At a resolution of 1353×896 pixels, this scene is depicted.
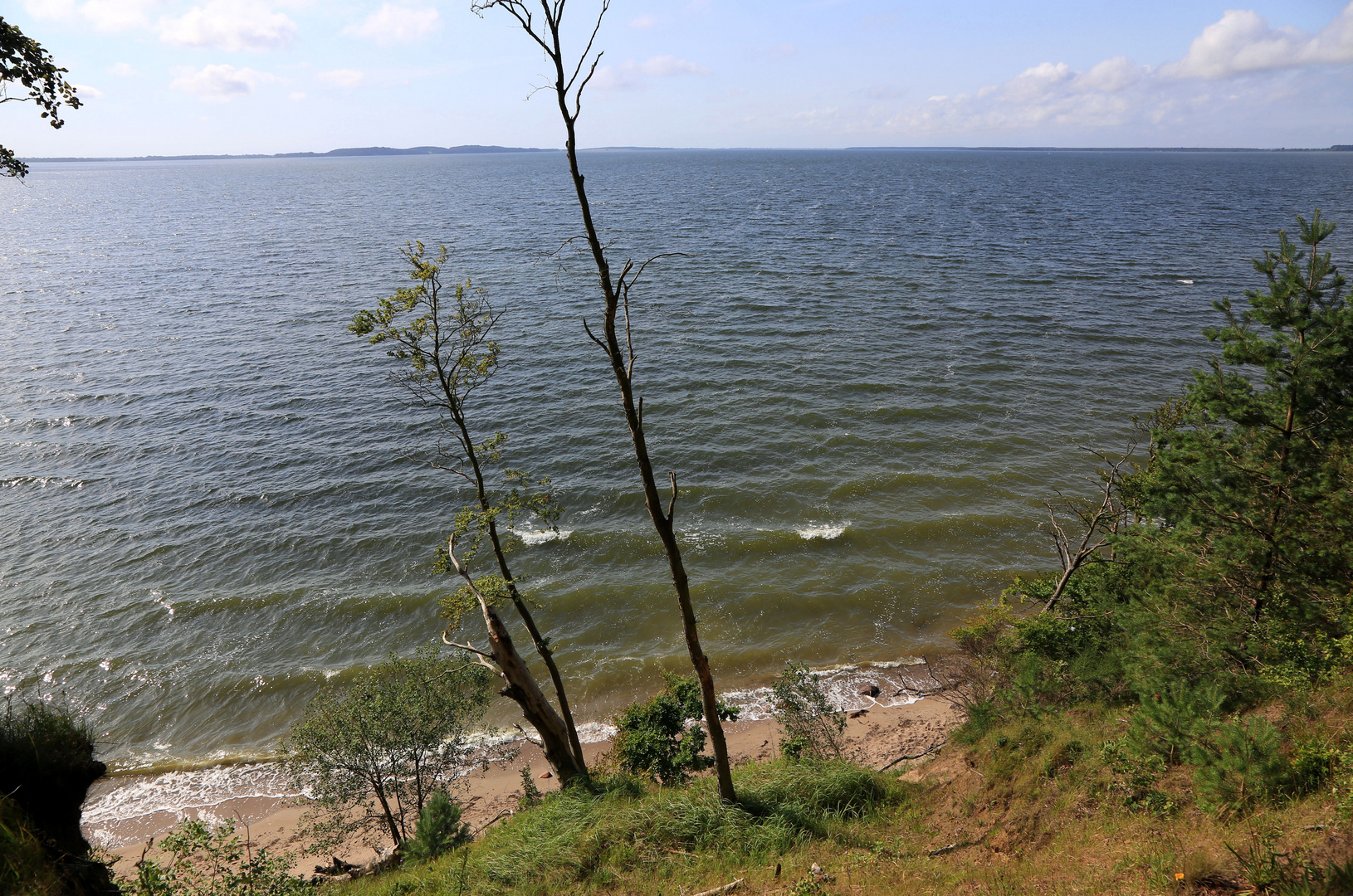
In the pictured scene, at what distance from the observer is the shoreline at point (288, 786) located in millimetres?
18406

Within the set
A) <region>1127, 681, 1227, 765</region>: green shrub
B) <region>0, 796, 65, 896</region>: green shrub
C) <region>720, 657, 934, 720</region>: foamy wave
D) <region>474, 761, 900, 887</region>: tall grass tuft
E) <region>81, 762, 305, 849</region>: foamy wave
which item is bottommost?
<region>81, 762, 305, 849</region>: foamy wave

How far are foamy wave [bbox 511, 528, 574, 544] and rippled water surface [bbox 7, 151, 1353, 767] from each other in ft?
2.43

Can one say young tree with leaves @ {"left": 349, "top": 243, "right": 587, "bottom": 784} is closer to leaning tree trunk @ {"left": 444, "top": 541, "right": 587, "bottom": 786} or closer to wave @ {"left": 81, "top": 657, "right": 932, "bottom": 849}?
leaning tree trunk @ {"left": 444, "top": 541, "right": 587, "bottom": 786}

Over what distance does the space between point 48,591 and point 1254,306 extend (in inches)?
1552

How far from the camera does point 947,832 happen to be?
1186 centimetres

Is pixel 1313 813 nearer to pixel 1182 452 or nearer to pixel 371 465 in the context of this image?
pixel 1182 452


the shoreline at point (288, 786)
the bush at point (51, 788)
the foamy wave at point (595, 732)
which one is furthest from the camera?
the foamy wave at point (595, 732)

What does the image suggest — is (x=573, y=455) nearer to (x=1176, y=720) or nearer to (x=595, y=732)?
(x=595, y=732)

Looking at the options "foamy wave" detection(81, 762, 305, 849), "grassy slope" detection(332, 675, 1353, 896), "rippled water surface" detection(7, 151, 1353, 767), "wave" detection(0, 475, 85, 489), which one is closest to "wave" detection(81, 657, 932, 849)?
"foamy wave" detection(81, 762, 305, 849)

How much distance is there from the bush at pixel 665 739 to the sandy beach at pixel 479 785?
227cm

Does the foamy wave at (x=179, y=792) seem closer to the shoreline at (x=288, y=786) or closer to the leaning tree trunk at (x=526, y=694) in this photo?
the shoreline at (x=288, y=786)

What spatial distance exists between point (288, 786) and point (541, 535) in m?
12.8

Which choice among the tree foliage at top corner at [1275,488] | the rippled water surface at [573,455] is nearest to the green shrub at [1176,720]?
the tree foliage at top corner at [1275,488]

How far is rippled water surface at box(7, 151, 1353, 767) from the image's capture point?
24391mm
